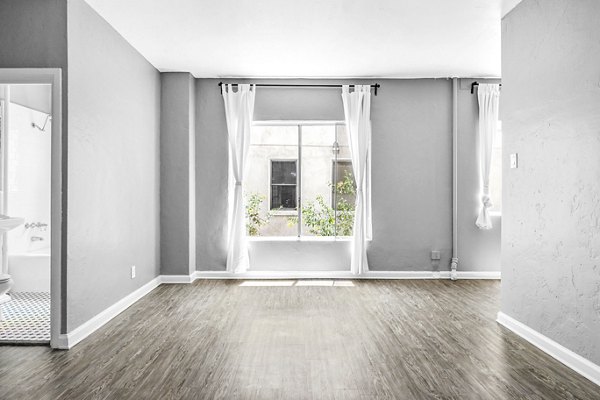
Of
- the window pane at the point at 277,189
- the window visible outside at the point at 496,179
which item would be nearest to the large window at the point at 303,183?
the window pane at the point at 277,189

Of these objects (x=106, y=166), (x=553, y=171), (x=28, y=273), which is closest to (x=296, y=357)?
(x=553, y=171)

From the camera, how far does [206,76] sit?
5.97 m

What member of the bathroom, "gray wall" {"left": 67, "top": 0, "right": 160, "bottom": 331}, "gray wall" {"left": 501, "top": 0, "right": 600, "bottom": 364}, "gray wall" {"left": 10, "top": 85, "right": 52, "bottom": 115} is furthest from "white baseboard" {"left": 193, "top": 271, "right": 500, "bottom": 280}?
"gray wall" {"left": 10, "top": 85, "right": 52, "bottom": 115}

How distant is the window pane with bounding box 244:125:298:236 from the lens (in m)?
6.28

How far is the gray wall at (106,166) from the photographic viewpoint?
11.4ft

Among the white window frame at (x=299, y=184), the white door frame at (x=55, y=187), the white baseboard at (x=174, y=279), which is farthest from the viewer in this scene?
the white window frame at (x=299, y=184)

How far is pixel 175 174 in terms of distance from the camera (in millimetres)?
5816

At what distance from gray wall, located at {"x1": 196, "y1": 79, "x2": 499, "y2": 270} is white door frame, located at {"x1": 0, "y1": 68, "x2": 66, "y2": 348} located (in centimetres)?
277

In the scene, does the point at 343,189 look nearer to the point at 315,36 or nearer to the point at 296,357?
the point at 315,36

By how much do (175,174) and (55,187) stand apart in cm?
251

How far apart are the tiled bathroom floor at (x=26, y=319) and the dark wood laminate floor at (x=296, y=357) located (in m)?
0.23

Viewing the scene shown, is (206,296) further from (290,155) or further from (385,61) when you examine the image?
(385,61)

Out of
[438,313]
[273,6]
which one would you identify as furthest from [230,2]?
[438,313]

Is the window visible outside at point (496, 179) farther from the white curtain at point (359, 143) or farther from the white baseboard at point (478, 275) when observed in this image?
the white curtain at point (359, 143)
